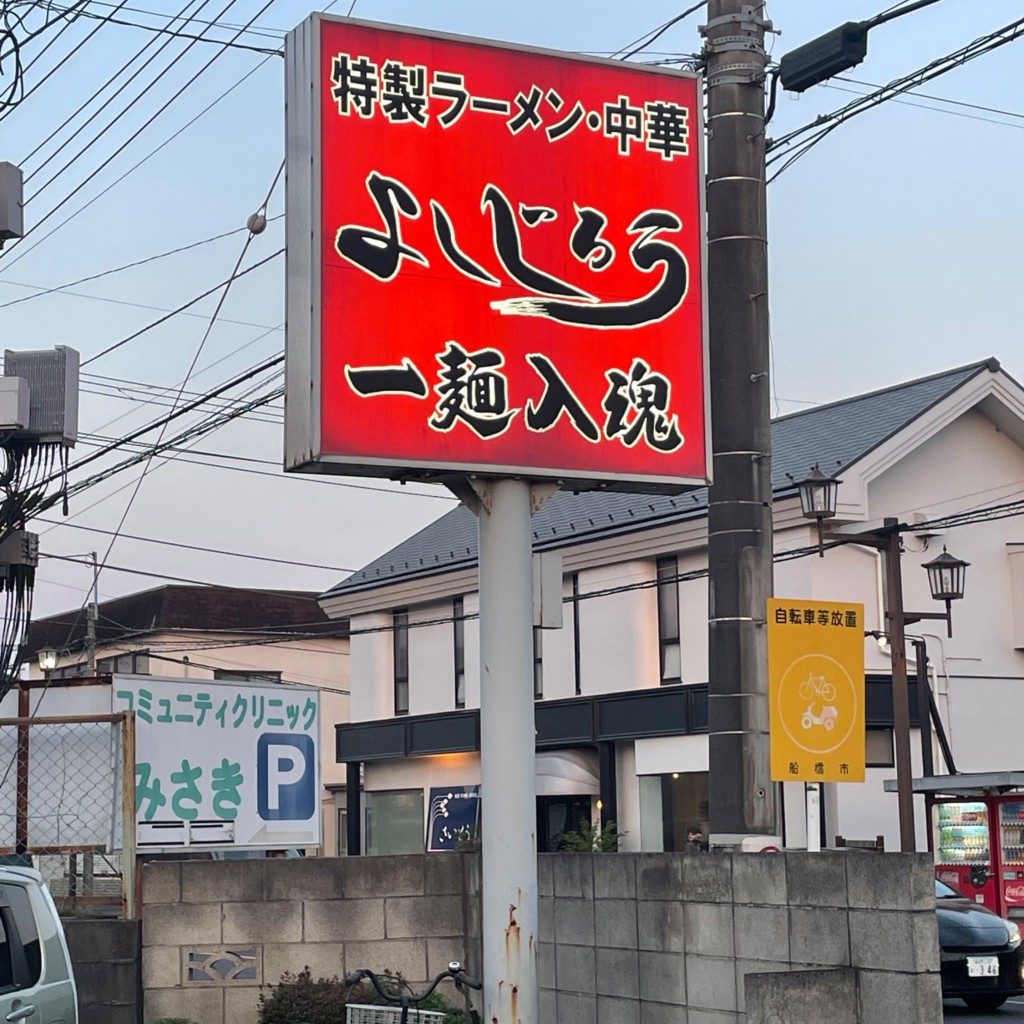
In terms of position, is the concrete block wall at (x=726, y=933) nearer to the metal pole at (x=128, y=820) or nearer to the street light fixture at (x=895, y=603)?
the metal pole at (x=128, y=820)

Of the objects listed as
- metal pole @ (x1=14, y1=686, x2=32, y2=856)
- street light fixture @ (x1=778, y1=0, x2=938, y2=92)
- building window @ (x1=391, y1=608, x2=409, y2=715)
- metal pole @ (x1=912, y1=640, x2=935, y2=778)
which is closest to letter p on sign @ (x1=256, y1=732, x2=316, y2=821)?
metal pole @ (x1=14, y1=686, x2=32, y2=856)

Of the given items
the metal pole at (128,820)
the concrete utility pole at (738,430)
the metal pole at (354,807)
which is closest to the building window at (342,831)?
the metal pole at (354,807)

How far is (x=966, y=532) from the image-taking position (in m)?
31.1

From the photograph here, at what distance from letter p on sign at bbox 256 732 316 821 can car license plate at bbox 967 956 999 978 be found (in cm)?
756

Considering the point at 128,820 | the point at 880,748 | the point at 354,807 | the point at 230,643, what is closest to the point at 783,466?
the point at 880,748

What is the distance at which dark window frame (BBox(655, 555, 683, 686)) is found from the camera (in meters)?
31.7

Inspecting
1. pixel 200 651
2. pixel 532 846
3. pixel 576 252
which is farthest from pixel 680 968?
pixel 200 651

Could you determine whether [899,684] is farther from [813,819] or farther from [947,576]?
[813,819]

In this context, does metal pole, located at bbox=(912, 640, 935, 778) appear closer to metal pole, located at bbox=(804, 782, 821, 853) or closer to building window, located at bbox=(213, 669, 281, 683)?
metal pole, located at bbox=(804, 782, 821, 853)

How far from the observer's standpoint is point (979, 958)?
16969 millimetres

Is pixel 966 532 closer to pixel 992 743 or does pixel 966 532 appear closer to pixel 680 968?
pixel 992 743

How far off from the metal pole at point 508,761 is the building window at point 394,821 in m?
28.4

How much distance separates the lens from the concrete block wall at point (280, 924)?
12.1 meters

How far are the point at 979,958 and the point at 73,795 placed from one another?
9709mm
